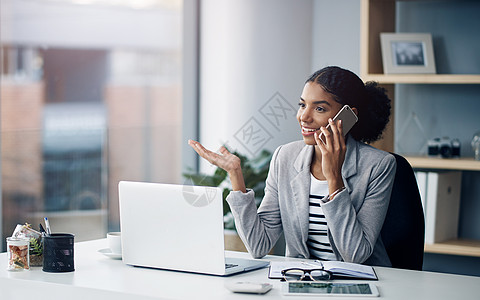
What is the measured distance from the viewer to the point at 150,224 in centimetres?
185

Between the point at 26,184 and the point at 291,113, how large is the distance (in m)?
1.83

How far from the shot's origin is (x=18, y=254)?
186 cm

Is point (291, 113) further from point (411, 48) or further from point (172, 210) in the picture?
point (172, 210)

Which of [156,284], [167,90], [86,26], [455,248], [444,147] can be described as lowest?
[455,248]

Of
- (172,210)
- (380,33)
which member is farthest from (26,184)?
(172,210)

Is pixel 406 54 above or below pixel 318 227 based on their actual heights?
above

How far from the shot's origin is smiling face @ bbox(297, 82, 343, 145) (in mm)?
2145

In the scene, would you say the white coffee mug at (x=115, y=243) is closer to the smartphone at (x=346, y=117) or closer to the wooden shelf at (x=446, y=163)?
the smartphone at (x=346, y=117)

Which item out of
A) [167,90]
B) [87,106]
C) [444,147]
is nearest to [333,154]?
[444,147]

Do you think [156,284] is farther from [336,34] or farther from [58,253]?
[336,34]

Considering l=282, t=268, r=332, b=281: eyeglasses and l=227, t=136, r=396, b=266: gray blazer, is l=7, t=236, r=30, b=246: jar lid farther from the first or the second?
l=282, t=268, r=332, b=281: eyeglasses

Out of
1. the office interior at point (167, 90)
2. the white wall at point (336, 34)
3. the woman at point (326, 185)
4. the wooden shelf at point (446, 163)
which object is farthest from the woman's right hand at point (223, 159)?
the white wall at point (336, 34)

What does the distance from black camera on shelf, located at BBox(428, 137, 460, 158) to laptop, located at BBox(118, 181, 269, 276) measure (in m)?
1.53

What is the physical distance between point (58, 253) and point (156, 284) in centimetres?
33
